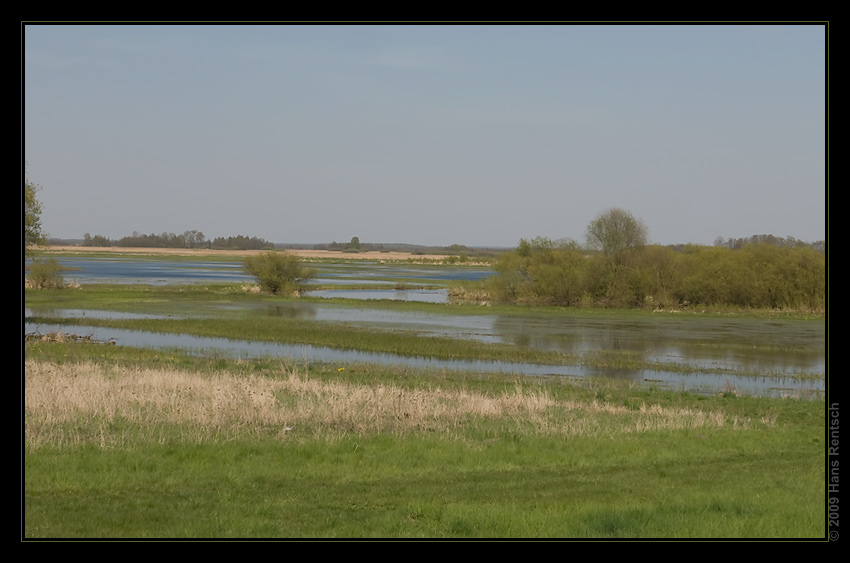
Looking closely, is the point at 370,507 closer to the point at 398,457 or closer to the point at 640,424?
the point at 398,457

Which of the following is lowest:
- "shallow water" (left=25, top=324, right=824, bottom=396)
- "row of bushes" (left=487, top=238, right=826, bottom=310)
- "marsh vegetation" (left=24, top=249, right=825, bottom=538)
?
"shallow water" (left=25, top=324, right=824, bottom=396)

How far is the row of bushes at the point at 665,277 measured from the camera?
222 feet

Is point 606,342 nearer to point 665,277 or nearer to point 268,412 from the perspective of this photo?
point 268,412

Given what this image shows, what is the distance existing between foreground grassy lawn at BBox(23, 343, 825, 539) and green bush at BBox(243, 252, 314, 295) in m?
61.5

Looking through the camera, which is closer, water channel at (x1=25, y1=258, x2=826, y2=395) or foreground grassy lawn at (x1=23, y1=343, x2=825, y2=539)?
foreground grassy lawn at (x1=23, y1=343, x2=825, y2=539)

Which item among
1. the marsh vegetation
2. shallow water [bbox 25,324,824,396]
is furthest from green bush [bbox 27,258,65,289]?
the marsh vegetation

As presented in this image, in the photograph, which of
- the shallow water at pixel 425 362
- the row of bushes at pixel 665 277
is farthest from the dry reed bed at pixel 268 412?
the row of bushes at pixel 665 277

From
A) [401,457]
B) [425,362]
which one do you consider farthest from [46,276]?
[401,457]

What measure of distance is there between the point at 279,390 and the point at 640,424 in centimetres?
849

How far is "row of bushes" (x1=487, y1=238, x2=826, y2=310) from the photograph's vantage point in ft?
222

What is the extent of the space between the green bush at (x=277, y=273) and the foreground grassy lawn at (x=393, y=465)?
6151 cm

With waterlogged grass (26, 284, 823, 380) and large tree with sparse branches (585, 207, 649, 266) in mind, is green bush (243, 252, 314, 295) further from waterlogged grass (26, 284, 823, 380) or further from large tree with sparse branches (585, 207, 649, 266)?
large tree with sparse branches (585, 207, 649, 266)

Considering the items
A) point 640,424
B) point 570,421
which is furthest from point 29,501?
point 640,424

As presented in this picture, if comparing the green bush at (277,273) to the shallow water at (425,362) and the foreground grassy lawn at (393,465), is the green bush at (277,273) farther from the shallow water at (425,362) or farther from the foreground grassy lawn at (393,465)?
the foreground grassy lawn at (393,465)
